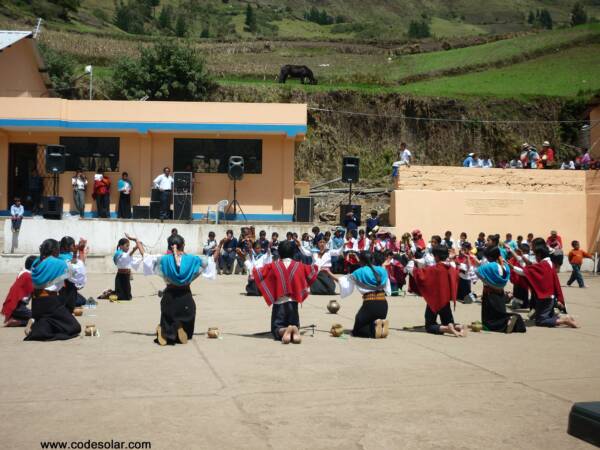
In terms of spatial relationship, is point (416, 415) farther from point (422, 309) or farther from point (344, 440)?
point (422, 309)

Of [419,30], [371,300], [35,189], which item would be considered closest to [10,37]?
[35,189]

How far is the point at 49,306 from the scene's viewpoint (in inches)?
384

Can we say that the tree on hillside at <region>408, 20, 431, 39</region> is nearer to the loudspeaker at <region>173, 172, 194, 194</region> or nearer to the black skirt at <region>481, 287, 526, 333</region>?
the loudspeaker at <region>173, 172, 194, 194</region>

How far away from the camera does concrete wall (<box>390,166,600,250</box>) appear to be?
27484 mm

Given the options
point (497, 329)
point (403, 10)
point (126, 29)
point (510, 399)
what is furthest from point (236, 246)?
point (403, 10)

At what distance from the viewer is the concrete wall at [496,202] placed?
90.2 feet

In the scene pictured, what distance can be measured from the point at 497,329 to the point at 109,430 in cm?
736

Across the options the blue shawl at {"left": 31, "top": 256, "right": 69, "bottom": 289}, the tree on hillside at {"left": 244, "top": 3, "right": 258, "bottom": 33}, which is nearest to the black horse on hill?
the blue shawl at {"left": 31, "top": 256, "right": 69, "bottom": 289}

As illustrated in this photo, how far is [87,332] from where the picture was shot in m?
10.1

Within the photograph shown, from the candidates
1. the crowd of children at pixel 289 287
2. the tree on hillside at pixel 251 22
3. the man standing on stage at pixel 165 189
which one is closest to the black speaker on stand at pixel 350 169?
the man standing on stage at pixel 165 189

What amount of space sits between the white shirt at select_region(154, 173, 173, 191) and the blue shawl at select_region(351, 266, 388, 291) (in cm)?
1608

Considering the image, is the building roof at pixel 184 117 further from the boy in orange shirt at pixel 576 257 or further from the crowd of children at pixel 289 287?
the crowd of children at pixel 289 287

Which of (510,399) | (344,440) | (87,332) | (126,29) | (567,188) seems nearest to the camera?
(344,440)

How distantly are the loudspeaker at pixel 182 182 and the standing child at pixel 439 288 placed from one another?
1570 centimetres
